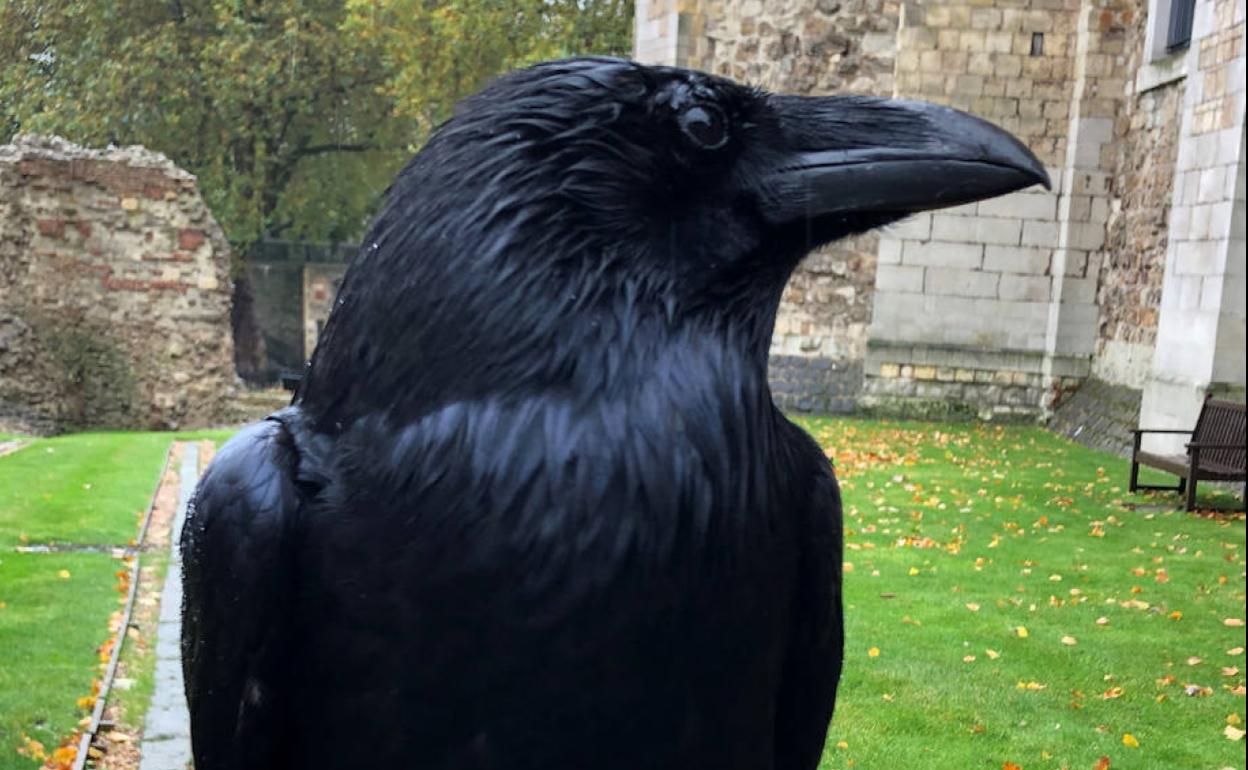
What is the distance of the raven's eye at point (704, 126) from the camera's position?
158 cm

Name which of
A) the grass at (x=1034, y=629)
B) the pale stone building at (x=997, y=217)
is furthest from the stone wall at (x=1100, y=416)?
the grass at (x=1034, y=629)

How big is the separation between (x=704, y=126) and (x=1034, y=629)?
213 inches

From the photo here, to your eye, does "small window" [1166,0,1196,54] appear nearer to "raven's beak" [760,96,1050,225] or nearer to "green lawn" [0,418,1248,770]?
"green lawn" [0,418,1248,770]

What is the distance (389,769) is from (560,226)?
720mm

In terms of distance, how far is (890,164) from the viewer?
158cm

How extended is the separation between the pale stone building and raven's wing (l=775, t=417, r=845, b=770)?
12622mm

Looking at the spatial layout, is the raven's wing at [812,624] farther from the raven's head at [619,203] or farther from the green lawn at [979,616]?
the green lawn at [979,616]

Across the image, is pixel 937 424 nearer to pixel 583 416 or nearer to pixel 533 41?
pixel 533 41

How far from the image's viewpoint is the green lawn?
4.88 metres

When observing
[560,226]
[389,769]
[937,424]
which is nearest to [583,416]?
[560,226]

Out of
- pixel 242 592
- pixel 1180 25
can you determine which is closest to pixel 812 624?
pixel 242 592

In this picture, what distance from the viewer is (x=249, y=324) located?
25.1 m

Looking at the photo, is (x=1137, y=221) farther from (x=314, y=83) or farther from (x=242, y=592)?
(x=314, y=83)

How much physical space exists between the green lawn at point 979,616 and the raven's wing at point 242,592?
3.32 meters
